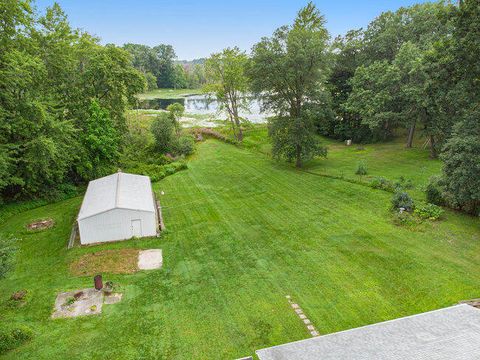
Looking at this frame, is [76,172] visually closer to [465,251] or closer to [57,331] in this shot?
[57,331]

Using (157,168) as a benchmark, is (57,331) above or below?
below

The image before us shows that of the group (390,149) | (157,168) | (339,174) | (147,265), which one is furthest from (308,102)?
(147,265)

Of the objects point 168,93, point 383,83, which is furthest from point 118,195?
point 168,93

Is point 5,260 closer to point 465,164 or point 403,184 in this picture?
point 465,164

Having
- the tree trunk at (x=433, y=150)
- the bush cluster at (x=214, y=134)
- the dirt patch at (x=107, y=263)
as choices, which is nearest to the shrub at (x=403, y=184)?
the tree trunk at (x=433, y=150)

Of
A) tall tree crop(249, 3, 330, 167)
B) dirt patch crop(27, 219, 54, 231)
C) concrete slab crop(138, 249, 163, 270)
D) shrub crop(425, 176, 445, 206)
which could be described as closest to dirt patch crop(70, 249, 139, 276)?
concrete slab crop(138, 249, 163, 270)

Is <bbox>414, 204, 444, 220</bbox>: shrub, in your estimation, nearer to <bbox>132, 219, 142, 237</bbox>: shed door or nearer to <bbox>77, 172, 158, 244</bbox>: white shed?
<bbox>77, 172, 158, 244</bbox>: white shed
